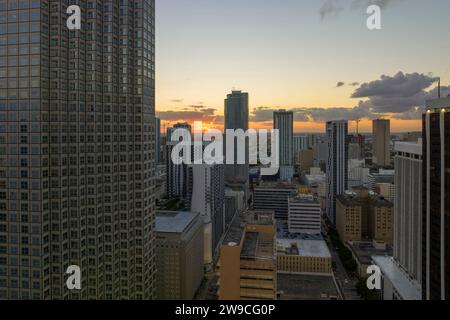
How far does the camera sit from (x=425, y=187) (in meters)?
16.4

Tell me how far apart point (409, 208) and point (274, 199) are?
2970 cm

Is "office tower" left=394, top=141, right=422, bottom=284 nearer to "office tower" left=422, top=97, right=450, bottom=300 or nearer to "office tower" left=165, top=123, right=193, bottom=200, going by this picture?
"office tower" left=422, top=97, right=450, bottom=300

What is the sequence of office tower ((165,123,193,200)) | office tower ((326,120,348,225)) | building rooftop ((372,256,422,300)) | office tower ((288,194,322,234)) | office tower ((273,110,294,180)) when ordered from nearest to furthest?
building rooftop ((372,256,422,300)) < office tower ((288,194,322,234)) < office tower ((326,120,348,225)) < office tower ((165,123,193,200)) < office tower ((273,110,294,180))

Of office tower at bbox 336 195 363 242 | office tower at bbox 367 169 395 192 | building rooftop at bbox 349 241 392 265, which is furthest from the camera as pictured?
office tower at bbox 367 169 395 192

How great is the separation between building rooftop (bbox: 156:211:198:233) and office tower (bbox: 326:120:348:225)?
2443cm

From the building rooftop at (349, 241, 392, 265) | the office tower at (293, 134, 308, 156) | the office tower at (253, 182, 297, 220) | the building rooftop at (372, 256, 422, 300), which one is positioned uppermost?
the office tower at (293, 134, 308, 156)

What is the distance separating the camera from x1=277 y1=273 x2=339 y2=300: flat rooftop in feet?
76.1

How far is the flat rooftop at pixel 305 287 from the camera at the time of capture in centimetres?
2319

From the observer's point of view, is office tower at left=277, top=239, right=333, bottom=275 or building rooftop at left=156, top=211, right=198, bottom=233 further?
office tower at left=277, top=239, right=333, bottom=275

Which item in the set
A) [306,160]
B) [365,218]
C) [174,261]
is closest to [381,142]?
[306,160]

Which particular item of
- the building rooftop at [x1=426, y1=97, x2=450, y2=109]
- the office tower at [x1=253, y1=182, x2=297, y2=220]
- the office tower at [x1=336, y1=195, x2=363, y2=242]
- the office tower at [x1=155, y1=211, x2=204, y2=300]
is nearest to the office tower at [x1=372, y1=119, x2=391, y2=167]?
the office tower at [x1=253, y1=182, x2=297, y2=220]

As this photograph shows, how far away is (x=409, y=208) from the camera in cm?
2105

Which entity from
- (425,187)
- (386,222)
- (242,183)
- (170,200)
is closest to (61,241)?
(425,187)

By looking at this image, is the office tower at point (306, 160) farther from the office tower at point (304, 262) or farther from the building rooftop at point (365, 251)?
the office tower at point (304, 262)
